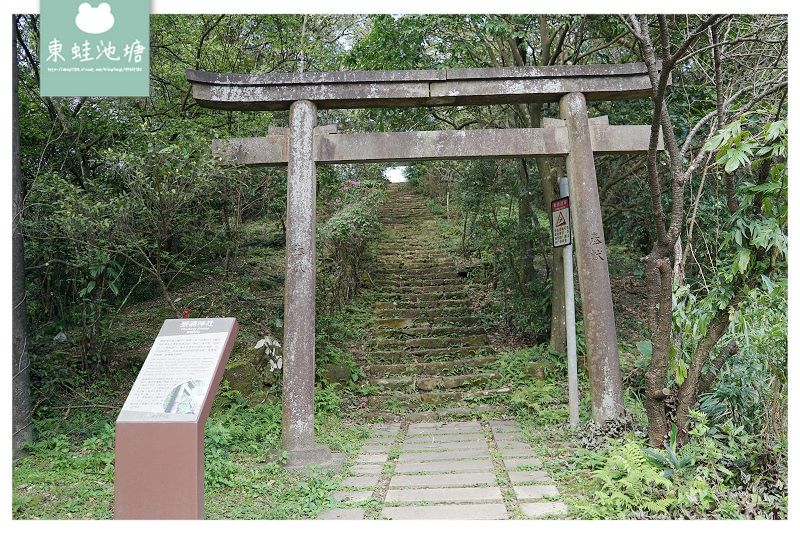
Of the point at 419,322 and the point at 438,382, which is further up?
the point at 419,322

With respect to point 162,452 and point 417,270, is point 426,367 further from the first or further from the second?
point 162,452

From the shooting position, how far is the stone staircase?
7301mm

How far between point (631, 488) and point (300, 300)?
3.25m

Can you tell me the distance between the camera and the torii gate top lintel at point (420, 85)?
17.8ft

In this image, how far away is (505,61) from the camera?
8.34 metres

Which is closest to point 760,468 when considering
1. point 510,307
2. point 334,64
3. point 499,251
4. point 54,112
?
point 510,307

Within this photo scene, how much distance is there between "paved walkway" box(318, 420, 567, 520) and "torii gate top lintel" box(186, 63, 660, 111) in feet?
11.9

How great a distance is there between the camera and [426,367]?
8047 millimetres

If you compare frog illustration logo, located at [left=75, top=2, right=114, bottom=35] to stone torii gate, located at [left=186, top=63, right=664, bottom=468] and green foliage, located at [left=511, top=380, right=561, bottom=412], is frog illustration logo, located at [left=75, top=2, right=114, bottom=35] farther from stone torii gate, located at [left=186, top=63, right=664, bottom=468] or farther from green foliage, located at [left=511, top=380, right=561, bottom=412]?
green foliage, located at [left=511, top=380, right=561, bottom=412]

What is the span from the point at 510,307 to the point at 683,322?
518cm

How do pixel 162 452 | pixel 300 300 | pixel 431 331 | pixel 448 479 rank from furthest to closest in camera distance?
1. pixel 431 331
2. pixel 300 300
3. pixel 448 479
4. pixel 162 452

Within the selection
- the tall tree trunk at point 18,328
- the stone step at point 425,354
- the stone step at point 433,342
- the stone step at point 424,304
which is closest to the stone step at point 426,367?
the stone step at point 425,354

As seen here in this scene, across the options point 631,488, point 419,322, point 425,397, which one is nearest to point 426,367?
point 425,397

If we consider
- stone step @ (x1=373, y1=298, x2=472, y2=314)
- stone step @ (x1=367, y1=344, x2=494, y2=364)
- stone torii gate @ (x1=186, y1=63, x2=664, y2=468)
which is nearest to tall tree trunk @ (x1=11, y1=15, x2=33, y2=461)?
stone torii gate @ (x1=186, y1=63, x2=664, y2=468)
